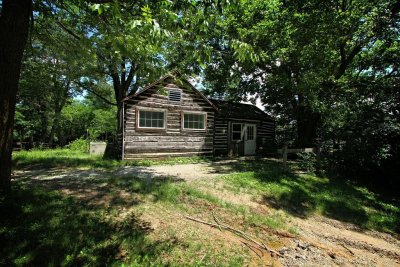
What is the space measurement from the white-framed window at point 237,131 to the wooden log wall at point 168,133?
2.55 meters

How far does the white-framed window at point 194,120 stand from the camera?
49.2 ft

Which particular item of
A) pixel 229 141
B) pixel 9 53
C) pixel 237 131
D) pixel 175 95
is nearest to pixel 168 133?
pixel 175 95

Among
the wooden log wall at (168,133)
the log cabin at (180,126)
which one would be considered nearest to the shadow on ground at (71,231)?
the wooden log wall at (168,133)

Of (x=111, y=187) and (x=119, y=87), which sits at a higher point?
(x=119, y=87)

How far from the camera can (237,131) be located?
717 inches

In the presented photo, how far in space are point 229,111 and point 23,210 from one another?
15.0 metres

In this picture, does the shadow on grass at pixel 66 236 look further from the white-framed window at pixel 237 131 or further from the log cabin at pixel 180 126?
the white-framed window at pixel 237 131

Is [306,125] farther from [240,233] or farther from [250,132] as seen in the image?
[240,233]

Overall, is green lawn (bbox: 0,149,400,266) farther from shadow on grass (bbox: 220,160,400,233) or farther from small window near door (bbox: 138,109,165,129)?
small window near door (bbox: 138,109,165,129)

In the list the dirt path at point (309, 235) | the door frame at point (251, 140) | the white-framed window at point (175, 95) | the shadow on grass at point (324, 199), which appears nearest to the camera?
the dirt path at point (309, 235)

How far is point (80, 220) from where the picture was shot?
475cm

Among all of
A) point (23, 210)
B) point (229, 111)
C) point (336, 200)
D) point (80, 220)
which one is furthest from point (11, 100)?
point (229, 111)

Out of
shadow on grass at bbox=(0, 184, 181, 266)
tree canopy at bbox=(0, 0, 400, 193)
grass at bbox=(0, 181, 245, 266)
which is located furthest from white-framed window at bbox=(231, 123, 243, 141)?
shadow on grass at bbox=(0, 184, 181, 266)

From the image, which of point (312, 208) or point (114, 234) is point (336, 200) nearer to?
point (312, 208)
